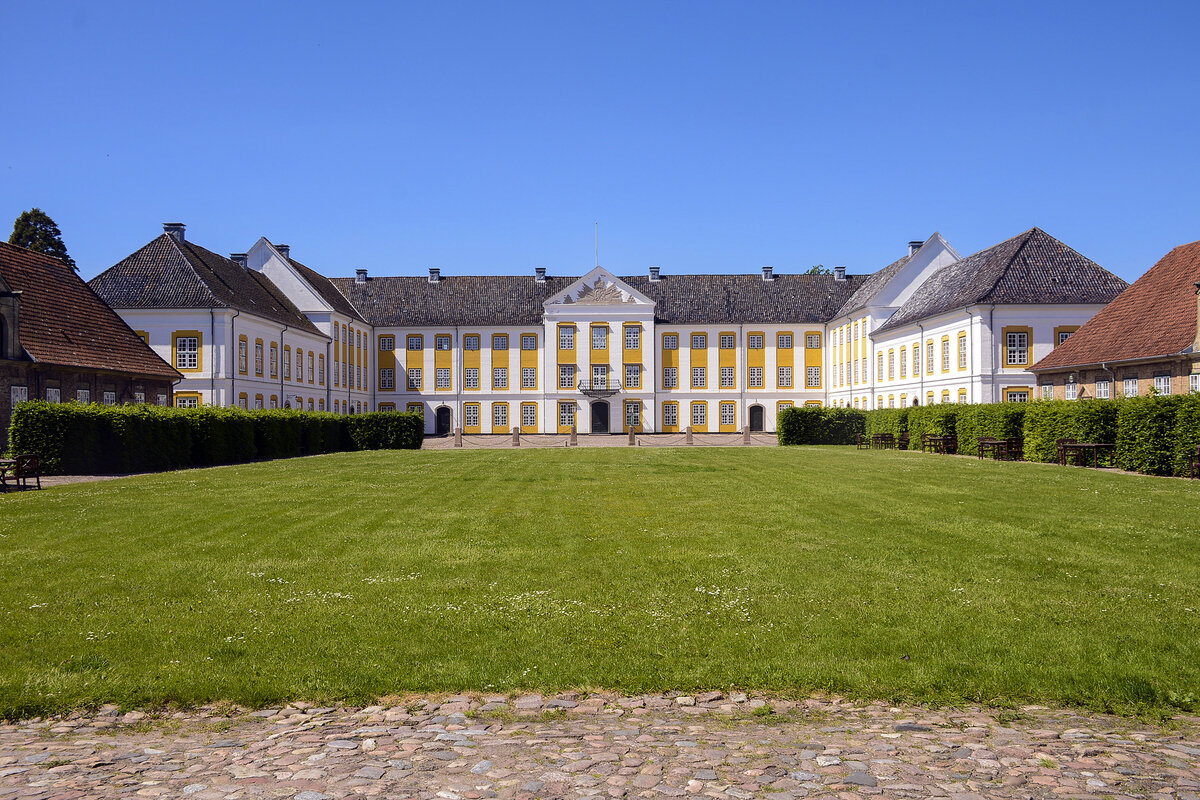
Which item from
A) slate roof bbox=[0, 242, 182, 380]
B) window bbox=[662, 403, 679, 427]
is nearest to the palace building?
window bbox=[662, 403, 679, 427]

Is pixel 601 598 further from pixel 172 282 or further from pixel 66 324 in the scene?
pixel 172 282

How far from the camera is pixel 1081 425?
85.5ft

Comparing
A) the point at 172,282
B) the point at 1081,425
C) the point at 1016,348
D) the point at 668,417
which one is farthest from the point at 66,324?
the point at 668,417

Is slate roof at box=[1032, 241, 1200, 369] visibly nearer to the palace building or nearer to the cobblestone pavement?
the palace building

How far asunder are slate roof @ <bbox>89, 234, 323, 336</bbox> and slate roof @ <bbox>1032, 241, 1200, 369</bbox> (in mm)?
39602

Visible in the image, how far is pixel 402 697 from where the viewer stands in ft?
18.4

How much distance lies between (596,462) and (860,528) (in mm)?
15829

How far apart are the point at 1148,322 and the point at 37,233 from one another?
6344cm

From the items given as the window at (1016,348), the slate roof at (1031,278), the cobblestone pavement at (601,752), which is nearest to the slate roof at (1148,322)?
the window at (1016,348)

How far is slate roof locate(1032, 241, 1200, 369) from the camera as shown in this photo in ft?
102

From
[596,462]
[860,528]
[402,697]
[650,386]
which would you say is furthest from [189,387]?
[402,697]

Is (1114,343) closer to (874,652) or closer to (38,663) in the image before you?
(874,652)

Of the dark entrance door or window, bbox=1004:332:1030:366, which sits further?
the dark entrance door

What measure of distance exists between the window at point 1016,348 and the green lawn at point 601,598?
30829 millimetres
